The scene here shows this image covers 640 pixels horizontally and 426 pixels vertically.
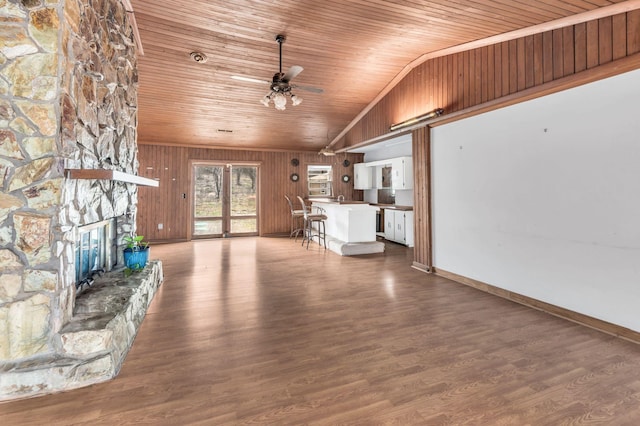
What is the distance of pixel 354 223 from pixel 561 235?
12.0ft

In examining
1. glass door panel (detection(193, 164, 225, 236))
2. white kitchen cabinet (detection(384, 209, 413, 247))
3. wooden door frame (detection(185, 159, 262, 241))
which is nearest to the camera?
white kitchen cabinet (detection(384, 209, 413, 247))

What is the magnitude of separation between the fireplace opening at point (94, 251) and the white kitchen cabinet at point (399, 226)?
220 inches

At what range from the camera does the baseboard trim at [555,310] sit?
261cm

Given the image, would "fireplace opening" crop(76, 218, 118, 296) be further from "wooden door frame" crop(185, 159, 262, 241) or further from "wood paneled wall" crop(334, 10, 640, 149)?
"wood paneled wall" crop(334, 10, 640, 149)

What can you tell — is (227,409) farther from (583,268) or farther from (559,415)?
(583,268)

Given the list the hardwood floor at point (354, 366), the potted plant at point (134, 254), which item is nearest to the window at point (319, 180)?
the hardwood floor at point (354, 366)

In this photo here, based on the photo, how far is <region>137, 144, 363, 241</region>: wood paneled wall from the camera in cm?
752

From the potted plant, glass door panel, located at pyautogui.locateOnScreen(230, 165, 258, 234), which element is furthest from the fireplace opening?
glass door panel, located at pyautogui.locateOnScreen(230, 165, 258, 234)

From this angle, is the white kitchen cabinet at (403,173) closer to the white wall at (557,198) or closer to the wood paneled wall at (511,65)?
the wood paneled wall at (511,65)

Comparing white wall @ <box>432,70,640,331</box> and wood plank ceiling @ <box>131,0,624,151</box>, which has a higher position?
wood plank ceiling @ <box>131,0,624,151</box>

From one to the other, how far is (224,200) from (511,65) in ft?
22.7

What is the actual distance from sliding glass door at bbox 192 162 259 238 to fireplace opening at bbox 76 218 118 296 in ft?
15.1

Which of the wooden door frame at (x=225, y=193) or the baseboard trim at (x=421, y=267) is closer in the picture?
the baseboard trim at (x=421, y=267)

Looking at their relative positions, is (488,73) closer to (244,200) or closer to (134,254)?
(134,254)
